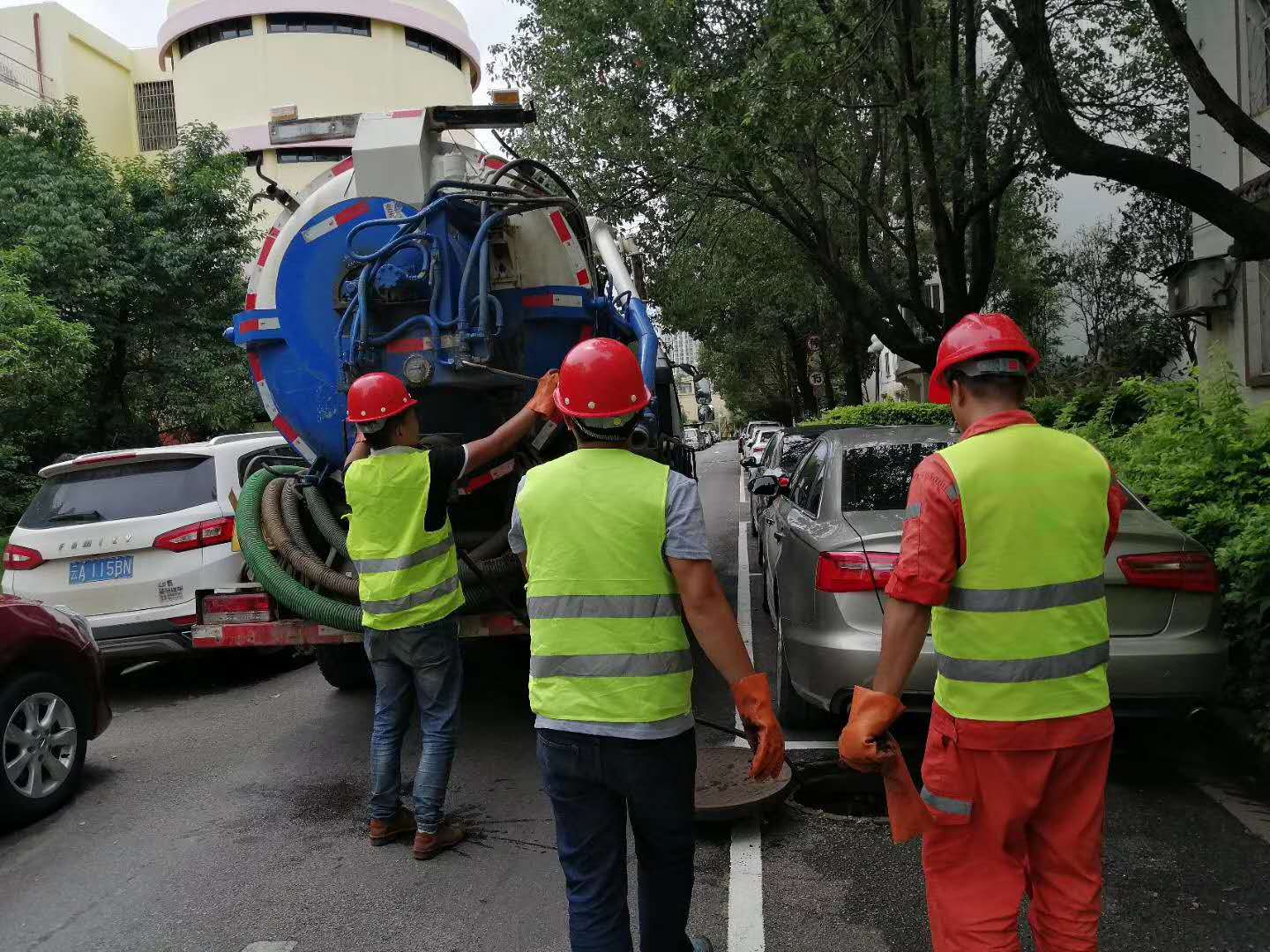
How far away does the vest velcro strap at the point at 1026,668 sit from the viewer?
2482 millimetres

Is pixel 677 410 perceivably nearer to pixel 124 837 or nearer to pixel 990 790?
pixel 124 837

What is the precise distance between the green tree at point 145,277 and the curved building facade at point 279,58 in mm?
16015

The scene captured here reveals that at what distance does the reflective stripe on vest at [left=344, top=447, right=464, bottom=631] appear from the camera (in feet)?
13.8

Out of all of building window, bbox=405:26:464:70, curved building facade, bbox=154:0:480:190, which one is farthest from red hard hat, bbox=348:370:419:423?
building window, bbox=405:26:464:70

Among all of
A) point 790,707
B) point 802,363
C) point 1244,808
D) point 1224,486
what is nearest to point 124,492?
point 790,707

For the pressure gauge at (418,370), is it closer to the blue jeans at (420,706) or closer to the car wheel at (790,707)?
the blue jeans at (420,706)

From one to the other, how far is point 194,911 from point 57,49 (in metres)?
35.8

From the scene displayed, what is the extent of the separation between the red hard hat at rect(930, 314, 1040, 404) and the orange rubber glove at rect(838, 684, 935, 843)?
820 mm

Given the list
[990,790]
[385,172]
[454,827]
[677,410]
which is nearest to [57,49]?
[677,410]

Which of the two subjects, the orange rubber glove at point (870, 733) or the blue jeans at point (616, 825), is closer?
the orange rubber glove at point (870, 733)

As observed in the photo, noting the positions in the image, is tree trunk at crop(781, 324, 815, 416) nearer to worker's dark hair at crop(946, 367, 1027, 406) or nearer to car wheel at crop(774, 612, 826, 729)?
car wheel at crop(774, 612, 826, 729)

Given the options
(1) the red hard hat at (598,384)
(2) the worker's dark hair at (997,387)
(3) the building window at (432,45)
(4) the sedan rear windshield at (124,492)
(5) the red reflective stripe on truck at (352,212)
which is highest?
(3) the building window at (432,45)

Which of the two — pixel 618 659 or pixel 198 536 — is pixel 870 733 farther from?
pixel 198 536

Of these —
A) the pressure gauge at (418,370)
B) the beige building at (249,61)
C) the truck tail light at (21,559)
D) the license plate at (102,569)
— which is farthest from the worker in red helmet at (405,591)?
the beige building at (249,61)
